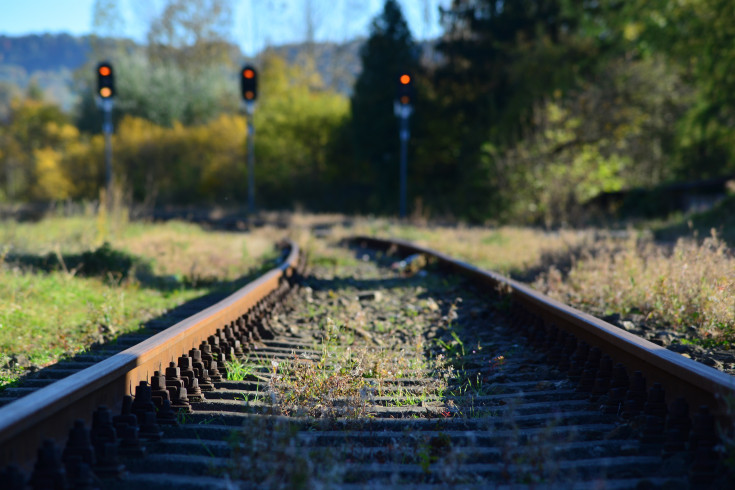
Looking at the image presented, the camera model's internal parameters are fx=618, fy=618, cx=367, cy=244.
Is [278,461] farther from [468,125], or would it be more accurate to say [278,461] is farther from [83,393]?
[468,125]

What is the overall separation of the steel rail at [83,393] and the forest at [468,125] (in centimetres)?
1104

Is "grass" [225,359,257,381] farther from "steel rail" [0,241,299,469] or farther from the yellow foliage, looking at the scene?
the yellow foliage

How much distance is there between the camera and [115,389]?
2818 millimetres

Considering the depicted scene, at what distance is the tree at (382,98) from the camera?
2811 cm

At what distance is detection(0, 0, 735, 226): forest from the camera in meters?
19.2

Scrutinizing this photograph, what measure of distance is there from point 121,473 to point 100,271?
17.8 feet

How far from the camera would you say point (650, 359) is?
9.91 ft

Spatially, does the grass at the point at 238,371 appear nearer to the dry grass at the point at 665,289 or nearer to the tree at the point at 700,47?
the dry grass at the point at 665,289

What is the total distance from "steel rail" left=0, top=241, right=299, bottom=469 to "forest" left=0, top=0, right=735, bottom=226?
1104 centimetres

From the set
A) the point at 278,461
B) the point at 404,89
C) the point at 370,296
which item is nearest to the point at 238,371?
the point at 278,461

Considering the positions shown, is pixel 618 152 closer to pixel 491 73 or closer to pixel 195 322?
pixel 491 73

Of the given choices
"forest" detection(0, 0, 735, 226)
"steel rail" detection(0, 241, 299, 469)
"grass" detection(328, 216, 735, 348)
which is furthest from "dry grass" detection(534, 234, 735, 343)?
"forest" detection(0, 0, 735, 226)

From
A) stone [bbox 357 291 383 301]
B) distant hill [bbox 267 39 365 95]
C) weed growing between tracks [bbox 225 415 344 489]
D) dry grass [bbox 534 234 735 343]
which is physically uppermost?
distant hill [bbox 267 39 365 95]

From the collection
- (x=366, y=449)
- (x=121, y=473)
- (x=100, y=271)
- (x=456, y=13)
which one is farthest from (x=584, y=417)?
(x=456, y=13)
